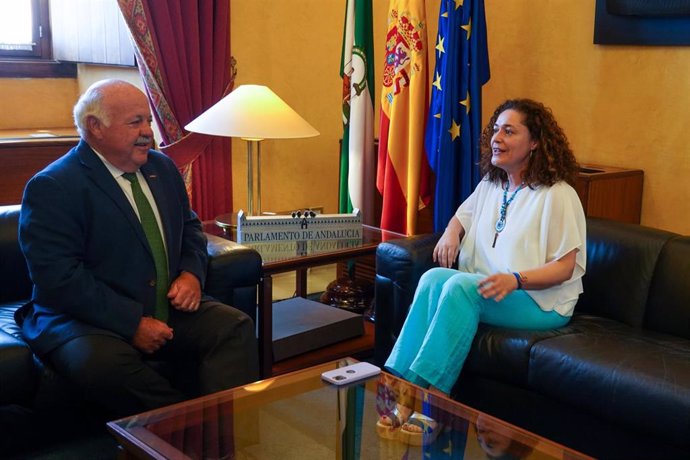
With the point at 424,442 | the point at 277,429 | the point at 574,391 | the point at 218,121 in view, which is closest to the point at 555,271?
the point at 574,391

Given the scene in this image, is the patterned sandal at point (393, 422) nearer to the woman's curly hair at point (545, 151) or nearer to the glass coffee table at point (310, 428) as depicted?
the glass coffee table at point (310, 428)

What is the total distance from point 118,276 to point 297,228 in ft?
Answer: 2.66

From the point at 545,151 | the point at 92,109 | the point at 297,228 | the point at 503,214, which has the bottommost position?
the point at 297,228

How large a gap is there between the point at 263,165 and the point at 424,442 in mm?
2707

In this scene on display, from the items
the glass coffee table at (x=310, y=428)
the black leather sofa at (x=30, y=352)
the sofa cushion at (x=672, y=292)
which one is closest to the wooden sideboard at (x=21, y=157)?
the black leather sofa at (x=30, y=352)

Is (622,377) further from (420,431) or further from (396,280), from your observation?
(396,280)

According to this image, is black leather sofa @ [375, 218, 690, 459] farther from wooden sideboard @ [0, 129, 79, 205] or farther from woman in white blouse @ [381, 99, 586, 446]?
wooden sideboard @ [0, 129, 79, 205]

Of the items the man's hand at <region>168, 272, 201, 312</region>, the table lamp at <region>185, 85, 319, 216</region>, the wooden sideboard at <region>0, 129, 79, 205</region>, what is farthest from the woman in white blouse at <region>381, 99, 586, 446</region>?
the wooden sideboard at <region>0, 129, 79, 205</region>

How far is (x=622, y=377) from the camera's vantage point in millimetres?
2162

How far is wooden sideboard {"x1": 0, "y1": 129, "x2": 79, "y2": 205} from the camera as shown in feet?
11.5

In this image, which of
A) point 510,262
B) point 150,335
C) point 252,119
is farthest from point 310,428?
point 252,119

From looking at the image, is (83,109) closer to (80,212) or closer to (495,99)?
(80,212)

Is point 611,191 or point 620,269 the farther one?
point 611,191

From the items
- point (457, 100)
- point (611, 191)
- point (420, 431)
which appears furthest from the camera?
point (457, 100)
